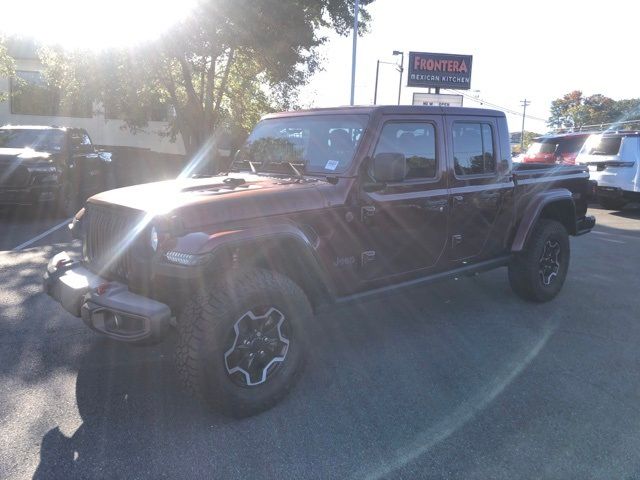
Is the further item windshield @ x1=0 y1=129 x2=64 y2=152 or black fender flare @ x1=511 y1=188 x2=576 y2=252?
windshield @ x1=0 y1=129 x2=64 y2=152

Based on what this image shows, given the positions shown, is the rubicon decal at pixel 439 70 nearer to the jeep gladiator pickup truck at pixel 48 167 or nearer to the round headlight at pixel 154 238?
the jeep gladiator pickup truck at pixel 48 167

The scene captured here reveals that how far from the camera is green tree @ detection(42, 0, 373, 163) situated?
47.3 ft

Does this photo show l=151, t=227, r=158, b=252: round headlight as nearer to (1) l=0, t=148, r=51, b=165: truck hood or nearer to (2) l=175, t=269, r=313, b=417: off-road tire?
(2) l=175, t=269, r=313, b=417: off-road tire

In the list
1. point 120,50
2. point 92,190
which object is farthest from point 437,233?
point 120,50

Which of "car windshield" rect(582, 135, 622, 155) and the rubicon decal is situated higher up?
the rubicon decal

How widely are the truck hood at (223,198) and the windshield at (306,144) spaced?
Answer: 0.77 feet

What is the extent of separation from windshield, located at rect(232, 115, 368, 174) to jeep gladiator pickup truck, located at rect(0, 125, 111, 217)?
6233 millimetres

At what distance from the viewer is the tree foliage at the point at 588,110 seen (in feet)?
187

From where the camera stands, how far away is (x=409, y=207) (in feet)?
13.5

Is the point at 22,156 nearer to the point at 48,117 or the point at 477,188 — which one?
the point at 477,188

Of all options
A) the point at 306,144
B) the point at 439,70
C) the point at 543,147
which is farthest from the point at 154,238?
the point at 439,70

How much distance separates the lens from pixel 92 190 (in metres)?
12.3

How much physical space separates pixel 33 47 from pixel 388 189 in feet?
105

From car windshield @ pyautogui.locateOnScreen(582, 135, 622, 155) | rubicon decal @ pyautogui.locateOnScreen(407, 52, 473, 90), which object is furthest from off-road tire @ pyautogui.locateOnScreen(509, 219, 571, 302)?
rubicon decal @ pyautogui.locateOnScreen(407, 52, 473, 90)
